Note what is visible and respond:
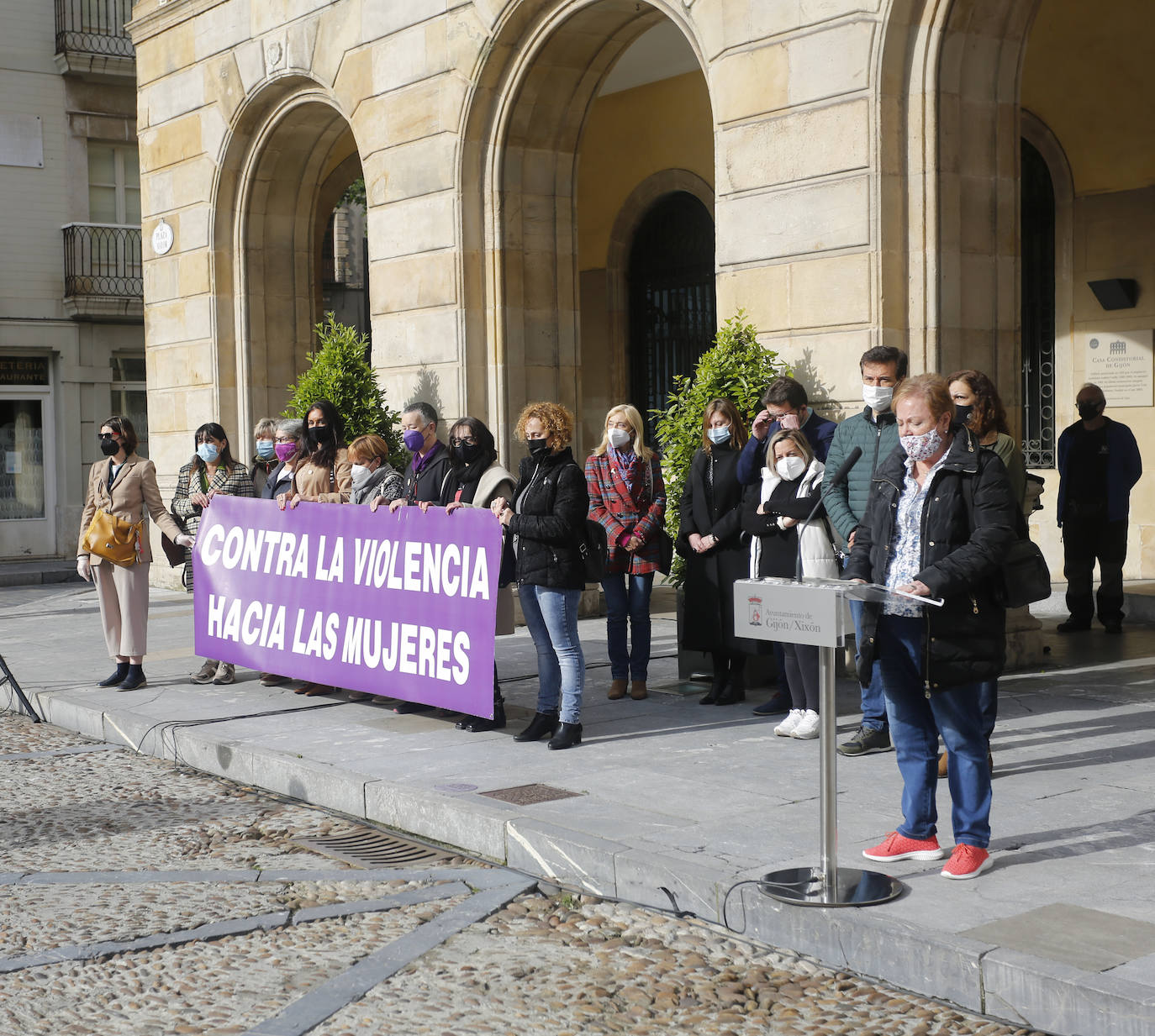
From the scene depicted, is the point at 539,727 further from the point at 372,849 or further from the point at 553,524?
the point at 372,849

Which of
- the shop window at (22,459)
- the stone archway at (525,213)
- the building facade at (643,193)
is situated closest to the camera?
the building facade at (643,193)

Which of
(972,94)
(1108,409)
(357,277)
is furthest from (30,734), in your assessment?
(357,277)

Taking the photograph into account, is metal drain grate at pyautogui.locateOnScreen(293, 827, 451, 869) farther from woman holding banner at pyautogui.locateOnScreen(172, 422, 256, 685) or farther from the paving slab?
woman holding banner at pyautogui.locateOnScreen(172, 422, 256, 685)

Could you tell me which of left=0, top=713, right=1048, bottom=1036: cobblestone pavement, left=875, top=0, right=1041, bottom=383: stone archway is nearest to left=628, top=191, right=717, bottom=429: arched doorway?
left=875, top=0, right=1041, bottom=383: stone archway

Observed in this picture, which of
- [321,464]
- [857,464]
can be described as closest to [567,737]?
[857,464]

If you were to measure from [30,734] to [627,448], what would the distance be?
4.01 metres

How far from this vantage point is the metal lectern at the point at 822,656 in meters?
4.88

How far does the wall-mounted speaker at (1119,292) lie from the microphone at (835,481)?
6.72 metres

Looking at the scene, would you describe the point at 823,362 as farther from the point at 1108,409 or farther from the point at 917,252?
the point at 1108,409

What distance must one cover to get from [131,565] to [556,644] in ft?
11.7

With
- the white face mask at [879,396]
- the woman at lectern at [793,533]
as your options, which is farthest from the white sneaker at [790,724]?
the white face mask at [879,396]

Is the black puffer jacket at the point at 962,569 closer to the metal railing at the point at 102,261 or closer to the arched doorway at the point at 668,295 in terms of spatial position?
the arched doorway at the point at 668,295

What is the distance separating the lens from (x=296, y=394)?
1331cm

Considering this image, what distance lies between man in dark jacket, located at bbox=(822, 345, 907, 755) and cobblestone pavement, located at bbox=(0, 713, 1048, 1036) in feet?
7.84
